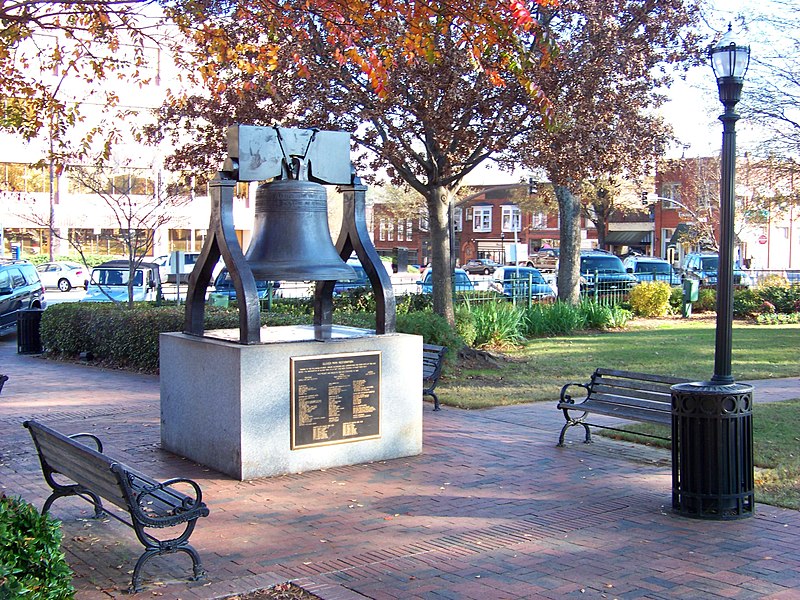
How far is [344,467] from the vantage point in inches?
330

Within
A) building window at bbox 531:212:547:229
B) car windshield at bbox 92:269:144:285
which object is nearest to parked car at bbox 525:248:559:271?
building window at bbox 531:212:547:229

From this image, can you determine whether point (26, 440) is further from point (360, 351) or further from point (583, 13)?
point (583, 13)

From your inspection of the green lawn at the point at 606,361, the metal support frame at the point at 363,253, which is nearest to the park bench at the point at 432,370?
the green lawn at the point at 606,361

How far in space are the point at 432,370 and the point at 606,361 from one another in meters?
5.80

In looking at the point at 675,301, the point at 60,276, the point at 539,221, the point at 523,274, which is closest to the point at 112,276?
the point at 523,274

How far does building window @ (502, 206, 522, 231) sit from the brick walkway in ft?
240

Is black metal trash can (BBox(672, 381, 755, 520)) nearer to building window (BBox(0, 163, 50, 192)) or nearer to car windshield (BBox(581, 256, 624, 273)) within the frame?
car windshield (BBox(581, 256, 624, 273))

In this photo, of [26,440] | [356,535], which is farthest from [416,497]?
[26,440]

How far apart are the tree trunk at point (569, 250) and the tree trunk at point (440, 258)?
8.48 meters

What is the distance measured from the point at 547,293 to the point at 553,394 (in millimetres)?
13676

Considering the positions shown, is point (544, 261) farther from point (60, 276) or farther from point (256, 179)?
point (256, 179)

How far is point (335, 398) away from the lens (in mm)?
8273

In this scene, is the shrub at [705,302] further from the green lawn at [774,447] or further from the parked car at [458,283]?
the green lawn at [774,447]

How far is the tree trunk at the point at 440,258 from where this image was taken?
1673 cm
